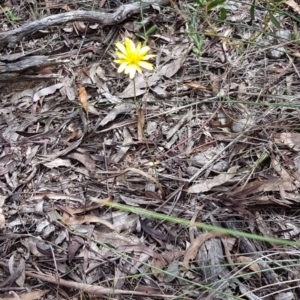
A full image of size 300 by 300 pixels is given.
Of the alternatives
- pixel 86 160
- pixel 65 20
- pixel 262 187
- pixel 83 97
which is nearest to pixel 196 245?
pixel 262 187

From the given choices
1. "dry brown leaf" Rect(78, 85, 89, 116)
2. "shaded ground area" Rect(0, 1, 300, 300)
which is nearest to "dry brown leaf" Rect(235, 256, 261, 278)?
"shaded ground area" Rect(0, 1, 300, 300)

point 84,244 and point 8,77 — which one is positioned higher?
point 8,77

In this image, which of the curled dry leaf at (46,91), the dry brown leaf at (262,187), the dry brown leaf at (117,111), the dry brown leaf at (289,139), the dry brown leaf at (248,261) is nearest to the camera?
the dry brown leaf at (248,261)

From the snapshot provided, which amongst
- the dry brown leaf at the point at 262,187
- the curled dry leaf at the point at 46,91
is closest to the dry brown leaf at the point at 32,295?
the dry brown leaf at the point at 262,187

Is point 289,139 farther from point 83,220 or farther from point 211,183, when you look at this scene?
point 83,220

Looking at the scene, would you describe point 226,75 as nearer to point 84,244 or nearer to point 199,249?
point 199,249

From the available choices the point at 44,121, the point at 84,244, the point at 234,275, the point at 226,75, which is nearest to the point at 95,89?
the point at 44,121

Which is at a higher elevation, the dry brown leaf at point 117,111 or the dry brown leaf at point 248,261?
the dry brown leaf at point 117,111

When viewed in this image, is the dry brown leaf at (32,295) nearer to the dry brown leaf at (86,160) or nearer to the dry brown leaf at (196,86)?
the dry brown leaf at (86,160)
